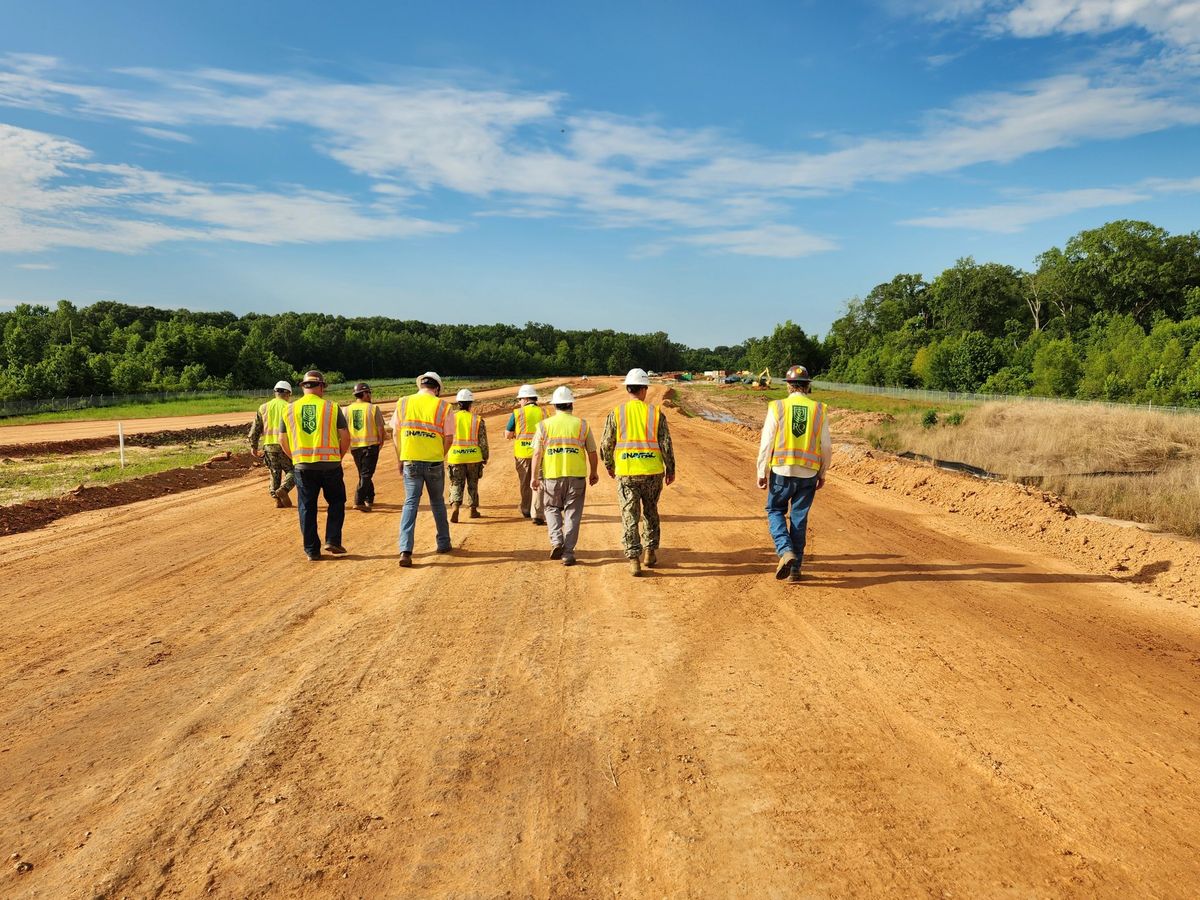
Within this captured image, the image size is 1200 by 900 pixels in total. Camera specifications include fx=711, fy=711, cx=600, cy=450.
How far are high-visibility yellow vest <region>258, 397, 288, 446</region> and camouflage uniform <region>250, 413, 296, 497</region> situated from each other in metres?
0.07

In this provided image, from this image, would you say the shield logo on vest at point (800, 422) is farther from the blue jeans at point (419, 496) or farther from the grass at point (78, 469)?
the grass at point (78, 469)

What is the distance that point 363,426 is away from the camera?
1198 cm

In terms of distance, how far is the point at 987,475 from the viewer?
16.8 m

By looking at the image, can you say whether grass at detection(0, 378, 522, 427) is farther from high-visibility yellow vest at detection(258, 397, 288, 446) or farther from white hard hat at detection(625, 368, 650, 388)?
white hard hat at detection(625, 368, 650, 388)

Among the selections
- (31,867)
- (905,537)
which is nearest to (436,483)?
(31,867)

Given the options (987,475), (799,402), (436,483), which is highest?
(799,402)

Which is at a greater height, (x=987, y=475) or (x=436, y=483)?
(x=436, y=483)

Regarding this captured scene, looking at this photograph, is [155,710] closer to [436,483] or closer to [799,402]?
[436,483]

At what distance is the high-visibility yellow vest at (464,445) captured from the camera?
1020 centimetres

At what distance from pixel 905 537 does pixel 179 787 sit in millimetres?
8929

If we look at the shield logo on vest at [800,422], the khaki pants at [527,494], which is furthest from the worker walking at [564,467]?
the khaki pants at [527,494]

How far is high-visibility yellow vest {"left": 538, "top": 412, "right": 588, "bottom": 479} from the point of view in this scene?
7.80m

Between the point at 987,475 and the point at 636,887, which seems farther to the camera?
the point at 987,475

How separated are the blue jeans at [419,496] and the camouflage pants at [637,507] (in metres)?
2.08
